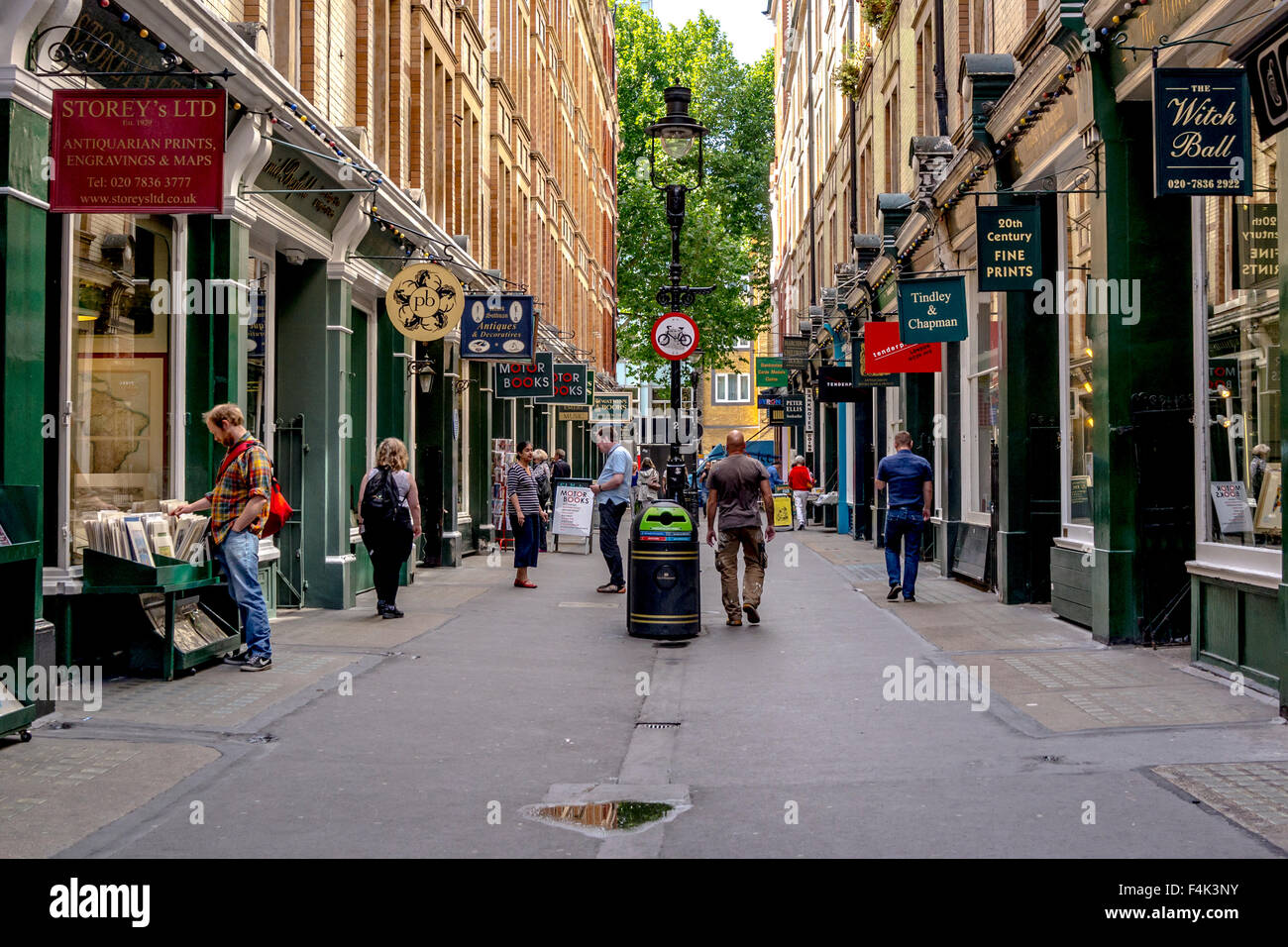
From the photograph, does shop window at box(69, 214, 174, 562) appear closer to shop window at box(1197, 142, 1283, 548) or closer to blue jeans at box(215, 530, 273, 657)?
blue jeans at box(215, 530, 273, 657)

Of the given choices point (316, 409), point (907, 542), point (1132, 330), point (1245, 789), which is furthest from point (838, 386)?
point (1245, 789)

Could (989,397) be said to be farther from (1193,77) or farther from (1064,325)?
(1193,77)

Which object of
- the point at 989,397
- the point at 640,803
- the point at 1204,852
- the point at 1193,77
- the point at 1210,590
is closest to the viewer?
the point at 1204,852

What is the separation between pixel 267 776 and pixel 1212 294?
733cm

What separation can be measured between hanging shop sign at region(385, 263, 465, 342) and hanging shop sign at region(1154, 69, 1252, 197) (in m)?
8.51

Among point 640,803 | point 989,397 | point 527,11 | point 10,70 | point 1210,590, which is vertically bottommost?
point 640,803

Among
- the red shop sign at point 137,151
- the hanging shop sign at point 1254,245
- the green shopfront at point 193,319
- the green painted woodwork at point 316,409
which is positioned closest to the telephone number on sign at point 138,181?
the red shop sign at point 137,151

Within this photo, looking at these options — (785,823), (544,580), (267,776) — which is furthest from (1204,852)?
(544,580)

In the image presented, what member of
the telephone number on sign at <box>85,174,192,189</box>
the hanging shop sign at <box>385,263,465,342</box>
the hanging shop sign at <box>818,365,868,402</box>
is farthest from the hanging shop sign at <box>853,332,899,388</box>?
the telephone number on sign at <box>85,174,192,189</box>

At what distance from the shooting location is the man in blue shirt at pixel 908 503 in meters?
14.5

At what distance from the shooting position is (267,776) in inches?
252

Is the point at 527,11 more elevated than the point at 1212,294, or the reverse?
the point at 527,11

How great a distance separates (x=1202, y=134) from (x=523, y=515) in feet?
32.0

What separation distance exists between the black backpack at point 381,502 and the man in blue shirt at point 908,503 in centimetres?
529
